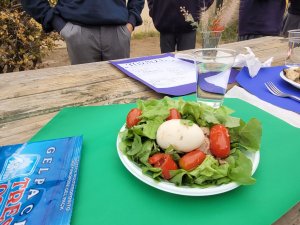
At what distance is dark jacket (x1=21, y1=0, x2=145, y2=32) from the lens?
5.64ft

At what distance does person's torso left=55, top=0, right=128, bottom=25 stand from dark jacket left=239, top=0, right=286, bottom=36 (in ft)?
3.13

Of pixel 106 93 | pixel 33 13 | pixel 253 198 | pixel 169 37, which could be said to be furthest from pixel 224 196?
pixel 169 37

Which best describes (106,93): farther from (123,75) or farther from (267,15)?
(267,15)

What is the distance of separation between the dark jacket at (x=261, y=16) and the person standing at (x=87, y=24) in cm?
89

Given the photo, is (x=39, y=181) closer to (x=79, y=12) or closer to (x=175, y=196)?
(x=175, y=196)

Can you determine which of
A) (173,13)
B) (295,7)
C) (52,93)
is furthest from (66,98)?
(295,7)

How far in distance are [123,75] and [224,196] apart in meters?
0.77

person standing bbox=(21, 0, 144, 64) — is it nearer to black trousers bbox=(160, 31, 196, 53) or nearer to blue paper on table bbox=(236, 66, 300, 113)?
black trousers bbox=(160, 31, 196, 53)

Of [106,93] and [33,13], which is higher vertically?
[33,13]

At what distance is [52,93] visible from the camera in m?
1.01

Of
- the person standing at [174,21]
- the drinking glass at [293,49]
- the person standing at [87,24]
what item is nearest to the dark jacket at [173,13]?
the person standing at [174,21]

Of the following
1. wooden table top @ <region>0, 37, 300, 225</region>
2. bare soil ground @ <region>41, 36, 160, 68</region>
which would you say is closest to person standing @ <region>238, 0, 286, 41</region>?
wooden table top @ <region>0, 37, 300, 225</region>

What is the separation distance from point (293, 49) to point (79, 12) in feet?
3.96

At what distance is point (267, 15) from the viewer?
80.5 inches
